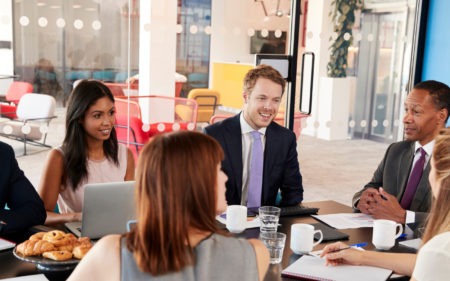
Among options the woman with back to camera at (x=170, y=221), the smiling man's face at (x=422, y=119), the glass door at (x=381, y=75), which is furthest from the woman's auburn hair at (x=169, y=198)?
the glass door at (x=381, y=75)

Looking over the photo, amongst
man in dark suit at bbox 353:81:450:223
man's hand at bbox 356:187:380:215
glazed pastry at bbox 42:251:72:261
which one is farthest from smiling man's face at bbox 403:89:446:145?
glazed pastry at bbox 42:251:72:261

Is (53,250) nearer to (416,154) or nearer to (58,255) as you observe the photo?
(58,255)

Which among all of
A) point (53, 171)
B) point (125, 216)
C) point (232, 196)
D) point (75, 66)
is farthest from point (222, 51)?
point (125, 216)

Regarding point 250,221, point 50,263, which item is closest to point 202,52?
point 250,221

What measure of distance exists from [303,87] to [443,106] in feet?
7.51

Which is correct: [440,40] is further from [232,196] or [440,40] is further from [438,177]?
[438,177]

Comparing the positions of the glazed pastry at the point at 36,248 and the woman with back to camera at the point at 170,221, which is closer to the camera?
the woman with back to camera at the point at 170,221

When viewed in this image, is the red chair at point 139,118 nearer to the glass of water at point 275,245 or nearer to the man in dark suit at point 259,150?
the man in dark suit at point 259,150

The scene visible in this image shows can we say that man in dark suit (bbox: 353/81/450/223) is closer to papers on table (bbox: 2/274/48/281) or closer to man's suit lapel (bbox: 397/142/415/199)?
man's suit lapel (bbox: 397/142/415/199)

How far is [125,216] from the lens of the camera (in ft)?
6.61

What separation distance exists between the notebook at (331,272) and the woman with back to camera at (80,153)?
130cm

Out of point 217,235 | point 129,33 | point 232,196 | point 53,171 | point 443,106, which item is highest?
point 129,33

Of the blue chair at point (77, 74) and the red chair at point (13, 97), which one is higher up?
the blue chair at point (77, 74)

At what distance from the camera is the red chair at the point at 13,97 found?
4.03 metres
